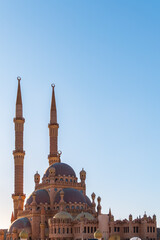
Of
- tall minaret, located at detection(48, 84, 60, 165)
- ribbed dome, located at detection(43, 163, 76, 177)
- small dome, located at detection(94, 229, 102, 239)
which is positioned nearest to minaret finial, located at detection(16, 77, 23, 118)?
tall minaret, located at detection(48, 84, 60, 165)

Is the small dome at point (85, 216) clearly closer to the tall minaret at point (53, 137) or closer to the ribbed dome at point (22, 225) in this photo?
the ribbed dome at point (22, 225)

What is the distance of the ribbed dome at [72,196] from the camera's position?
306 feet

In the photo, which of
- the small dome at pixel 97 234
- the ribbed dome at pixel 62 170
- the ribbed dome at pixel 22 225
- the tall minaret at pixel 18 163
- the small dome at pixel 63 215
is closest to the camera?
the small dome at pixel 97 234

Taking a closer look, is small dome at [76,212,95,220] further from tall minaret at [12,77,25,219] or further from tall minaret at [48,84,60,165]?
tall minaret at [48,84,60,165]

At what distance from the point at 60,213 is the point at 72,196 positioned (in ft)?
28.7

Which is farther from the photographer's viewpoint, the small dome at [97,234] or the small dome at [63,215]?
the small dome at [63,215]

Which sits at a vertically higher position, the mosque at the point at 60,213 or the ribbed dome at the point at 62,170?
the ribbed dome at the point at 62,170

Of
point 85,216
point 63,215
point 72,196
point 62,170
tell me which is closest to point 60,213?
point 63,215

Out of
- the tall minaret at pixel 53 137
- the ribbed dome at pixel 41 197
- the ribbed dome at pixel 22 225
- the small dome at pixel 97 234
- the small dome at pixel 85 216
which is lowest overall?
the small dome at pixel 97 234

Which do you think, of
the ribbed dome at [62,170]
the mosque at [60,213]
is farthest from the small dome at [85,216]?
the ribbed dome at [62,170]

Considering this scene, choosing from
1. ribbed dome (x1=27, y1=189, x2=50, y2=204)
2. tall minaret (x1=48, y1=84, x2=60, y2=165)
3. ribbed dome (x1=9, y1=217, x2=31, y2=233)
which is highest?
tall minaret (x1=48, y1=84, x2=60, y2=165)

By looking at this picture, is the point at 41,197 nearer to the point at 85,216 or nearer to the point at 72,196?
the point at 72,196

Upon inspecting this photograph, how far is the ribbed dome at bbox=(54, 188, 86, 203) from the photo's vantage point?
3674 inches

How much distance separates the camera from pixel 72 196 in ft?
308
